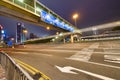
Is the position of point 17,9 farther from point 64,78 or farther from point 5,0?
point 64,78

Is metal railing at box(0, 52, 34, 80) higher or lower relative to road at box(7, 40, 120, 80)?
higher

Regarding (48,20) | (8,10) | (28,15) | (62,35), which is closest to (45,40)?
(62,35)

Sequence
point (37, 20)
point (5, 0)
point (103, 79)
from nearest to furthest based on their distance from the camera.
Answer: point (103, 79) → point (5, 0) → point (37, 20)

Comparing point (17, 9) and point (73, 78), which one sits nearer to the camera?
point (73, 78)

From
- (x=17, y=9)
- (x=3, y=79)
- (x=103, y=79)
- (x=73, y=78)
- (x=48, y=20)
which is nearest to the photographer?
(x=103, y=79)

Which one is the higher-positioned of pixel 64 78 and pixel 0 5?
→ pixel 0 5

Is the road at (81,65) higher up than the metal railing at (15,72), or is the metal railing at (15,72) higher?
the metal railing at (15,72)

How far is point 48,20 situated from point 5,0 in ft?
50.2

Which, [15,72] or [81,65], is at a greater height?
[15,72]

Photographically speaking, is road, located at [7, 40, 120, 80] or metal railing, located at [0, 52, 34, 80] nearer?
metal railing, located at [0, 52, 34, 80]

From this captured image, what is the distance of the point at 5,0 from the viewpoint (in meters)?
17.5

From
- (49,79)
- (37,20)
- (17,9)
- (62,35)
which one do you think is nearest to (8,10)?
(17,9)

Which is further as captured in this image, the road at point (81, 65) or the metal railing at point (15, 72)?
the road at point (81, 65)

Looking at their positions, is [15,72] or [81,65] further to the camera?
[81,65]
